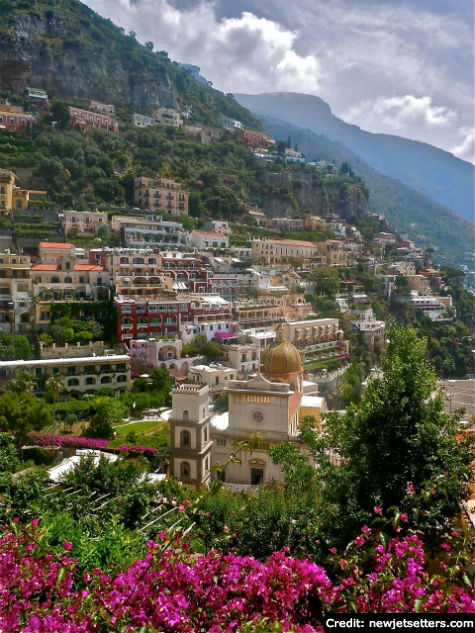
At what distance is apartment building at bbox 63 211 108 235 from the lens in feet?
150

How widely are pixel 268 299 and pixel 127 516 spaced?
33.4m

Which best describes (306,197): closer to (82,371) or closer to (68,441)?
(82,371)

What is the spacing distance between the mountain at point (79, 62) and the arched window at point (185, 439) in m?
61.6

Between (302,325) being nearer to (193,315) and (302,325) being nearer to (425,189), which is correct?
(193,315)

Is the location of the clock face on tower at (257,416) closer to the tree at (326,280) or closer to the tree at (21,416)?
the tree at (21,416)

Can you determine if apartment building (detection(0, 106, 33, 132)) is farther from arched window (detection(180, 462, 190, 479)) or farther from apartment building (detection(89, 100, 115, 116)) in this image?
arched window (detection(180, 462, 190, 479))

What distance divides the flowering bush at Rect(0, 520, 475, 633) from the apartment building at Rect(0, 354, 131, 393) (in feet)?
83.3

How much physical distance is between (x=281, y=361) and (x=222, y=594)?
1917cm

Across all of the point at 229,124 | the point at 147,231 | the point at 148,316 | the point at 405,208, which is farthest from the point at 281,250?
the point at 405,208

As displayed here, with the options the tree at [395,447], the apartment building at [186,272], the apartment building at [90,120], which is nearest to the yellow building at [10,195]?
the apartment building at [186,272]

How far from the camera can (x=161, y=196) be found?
57.4 m

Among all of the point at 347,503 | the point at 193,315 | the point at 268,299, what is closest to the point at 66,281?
the point at 193,315

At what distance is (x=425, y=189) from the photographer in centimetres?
19650

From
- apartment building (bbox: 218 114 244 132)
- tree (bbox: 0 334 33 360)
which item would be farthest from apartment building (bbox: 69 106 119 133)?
tree (bbox: 0 334 33 360)
